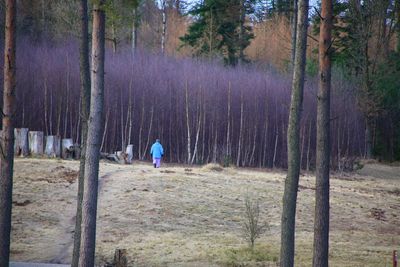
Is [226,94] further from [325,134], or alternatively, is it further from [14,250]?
[325,134]

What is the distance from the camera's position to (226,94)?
126 ft

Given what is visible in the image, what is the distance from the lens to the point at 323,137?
11.7 metres

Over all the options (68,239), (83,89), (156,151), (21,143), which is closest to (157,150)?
(156,151)

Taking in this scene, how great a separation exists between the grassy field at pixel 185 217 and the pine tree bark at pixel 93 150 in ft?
16.8

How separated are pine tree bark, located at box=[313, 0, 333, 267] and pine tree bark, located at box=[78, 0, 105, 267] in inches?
148

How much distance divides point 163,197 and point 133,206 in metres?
1.38

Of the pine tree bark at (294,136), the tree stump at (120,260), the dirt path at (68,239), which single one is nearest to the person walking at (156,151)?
the dirt path at (68,239)

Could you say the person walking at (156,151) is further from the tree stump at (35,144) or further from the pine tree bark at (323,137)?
the pine tree bark at (323,137)

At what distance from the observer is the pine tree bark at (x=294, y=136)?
11898 millimetres

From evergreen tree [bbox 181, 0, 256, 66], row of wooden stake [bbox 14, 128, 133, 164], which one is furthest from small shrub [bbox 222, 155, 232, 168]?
evergreen tree [bbox 181, 0, 256, 66]

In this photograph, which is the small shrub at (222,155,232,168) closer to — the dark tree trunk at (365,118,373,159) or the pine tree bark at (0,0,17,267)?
the dark tree trunk at (365,118,373,159)

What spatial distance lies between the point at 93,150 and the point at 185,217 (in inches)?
417

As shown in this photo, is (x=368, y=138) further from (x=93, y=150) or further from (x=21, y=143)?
(x=93, y=150)

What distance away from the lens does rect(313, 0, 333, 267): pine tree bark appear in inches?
462
